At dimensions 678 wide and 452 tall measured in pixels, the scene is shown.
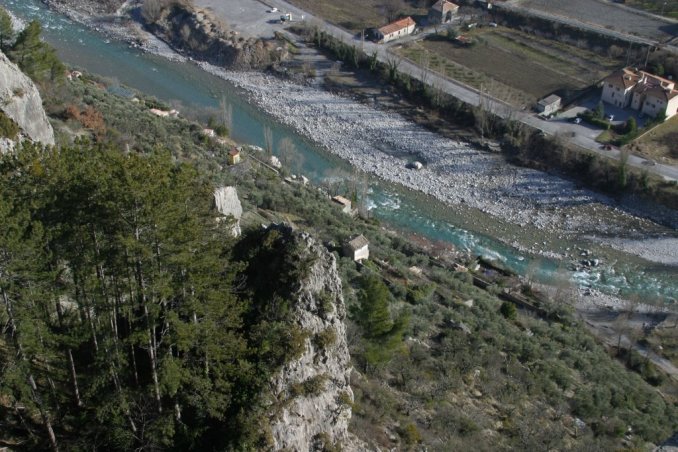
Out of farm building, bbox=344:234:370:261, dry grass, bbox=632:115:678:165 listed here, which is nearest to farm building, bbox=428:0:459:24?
dry grass, bbox=632:115:678:165

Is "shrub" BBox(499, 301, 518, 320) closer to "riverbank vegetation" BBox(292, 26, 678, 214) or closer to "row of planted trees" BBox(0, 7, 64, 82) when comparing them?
"riverbank vegetation" BBox(292, 26, 678, 214)

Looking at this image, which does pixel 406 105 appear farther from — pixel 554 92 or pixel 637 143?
pixel 637 143

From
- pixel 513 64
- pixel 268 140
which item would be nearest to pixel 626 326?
pixel 268 140

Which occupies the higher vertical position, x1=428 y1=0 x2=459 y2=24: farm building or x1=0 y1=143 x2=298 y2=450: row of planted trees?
x1=0 y1=143 x2=298 y2=450: row of planted trees

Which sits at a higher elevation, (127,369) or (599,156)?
(127,369)

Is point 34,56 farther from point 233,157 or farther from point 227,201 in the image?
point 227,201

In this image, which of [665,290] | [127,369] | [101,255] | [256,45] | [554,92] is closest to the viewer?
[101,255]

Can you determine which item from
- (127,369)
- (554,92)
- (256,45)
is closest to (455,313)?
(127,369)

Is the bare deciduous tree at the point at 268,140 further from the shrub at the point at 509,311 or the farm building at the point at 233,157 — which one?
the shrub at the point at 509,311
